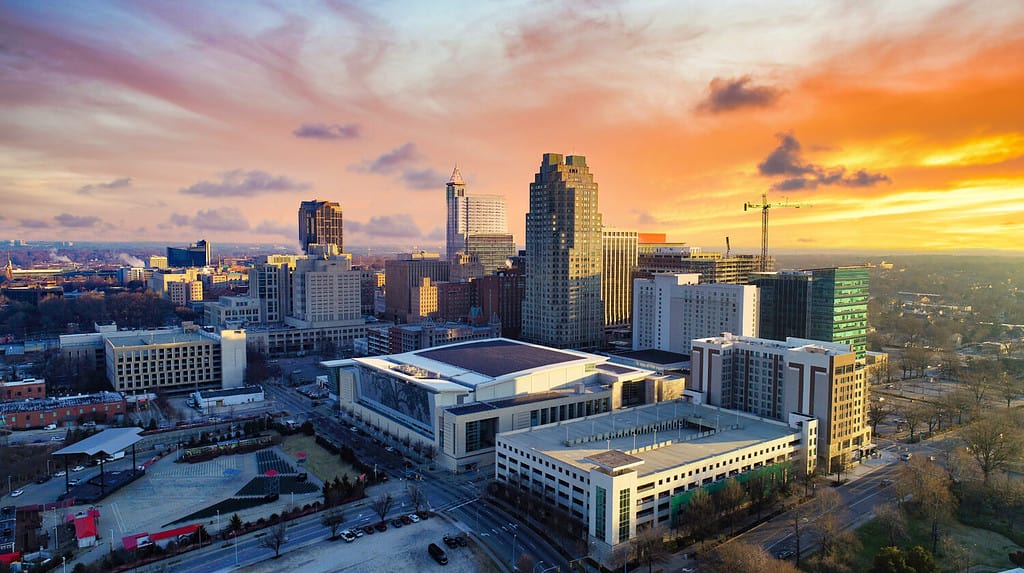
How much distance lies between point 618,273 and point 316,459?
67430mm

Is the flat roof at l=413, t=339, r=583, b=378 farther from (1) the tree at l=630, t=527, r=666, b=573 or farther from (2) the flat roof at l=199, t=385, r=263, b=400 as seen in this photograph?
(1) the tree at l=630, t=527, r=666, b=573

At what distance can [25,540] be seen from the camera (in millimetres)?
38625

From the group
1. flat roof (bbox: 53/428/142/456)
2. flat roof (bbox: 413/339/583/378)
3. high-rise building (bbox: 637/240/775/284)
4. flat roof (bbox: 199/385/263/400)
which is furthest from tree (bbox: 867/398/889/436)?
flat roof (bbox: 199/385/263/400)

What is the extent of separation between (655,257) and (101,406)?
272 feet

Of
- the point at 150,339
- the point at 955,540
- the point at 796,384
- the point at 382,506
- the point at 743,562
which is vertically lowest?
the point at 955,540

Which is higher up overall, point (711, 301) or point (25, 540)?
point (711, 301)

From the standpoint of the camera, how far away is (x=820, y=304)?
75.2m

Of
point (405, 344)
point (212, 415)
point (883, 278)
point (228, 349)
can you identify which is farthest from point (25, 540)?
point (883, 278)

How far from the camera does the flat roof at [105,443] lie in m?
47.8

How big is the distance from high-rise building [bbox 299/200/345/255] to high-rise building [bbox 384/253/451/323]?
42.8 meters

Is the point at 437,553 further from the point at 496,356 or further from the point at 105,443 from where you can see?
the point at 496,356

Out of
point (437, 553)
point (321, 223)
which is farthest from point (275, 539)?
point (321, 223)

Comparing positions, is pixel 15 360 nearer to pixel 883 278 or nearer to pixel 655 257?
pixel 655 257

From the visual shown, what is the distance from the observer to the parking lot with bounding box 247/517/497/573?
35500mm
